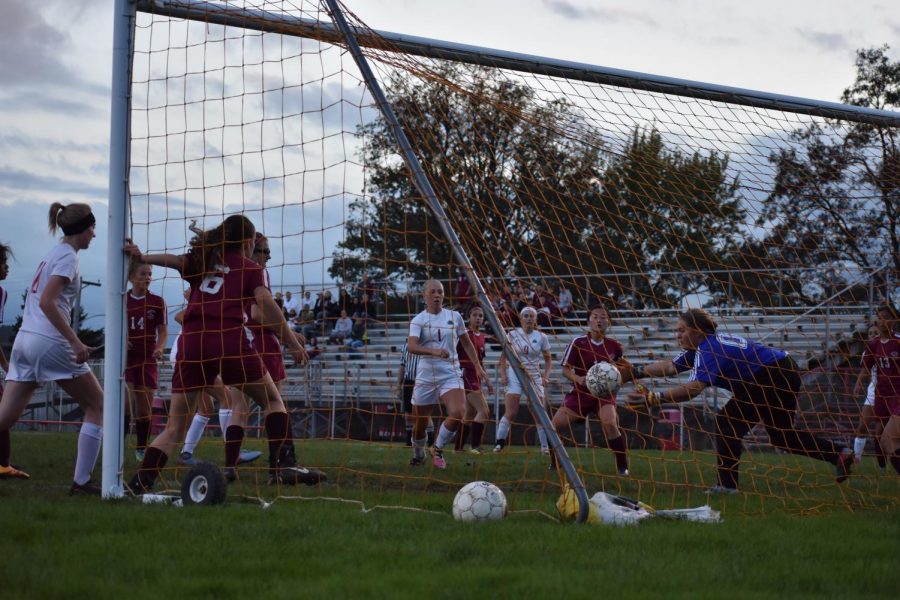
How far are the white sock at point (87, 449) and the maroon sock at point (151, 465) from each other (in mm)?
363

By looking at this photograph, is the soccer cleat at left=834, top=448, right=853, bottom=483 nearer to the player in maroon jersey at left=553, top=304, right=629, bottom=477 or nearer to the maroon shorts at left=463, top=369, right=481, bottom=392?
the player in maroon jersey at left=553, top=304, right=629, bottom=477

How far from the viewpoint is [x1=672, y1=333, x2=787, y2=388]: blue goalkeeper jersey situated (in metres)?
7.60

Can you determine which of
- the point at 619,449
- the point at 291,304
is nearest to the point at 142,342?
the point at 291,304

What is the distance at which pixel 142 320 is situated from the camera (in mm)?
9250

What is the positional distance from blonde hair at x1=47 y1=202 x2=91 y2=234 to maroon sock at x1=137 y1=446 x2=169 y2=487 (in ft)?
5.31

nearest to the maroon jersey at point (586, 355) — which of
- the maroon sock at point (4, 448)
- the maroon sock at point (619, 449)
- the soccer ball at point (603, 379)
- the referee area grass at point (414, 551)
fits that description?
the maroon sock at point (619, 449)

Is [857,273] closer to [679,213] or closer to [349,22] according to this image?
[679,213]

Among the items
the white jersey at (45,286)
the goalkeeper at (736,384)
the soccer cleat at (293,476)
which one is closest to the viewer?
the white jersey at (45,286)

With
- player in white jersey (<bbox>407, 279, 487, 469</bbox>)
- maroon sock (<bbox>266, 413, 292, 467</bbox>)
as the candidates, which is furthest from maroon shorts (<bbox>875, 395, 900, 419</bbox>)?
maroon sock (<bbox>266, 413, 292, 467</bbox>)

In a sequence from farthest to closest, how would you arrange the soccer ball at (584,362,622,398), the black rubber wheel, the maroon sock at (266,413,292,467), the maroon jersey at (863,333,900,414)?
the maroon jersey at (863,333,900,414) → the soccer ball at (584,362,622,398) → the maroon sock at (266,413,292,467) → the black rubber wheel

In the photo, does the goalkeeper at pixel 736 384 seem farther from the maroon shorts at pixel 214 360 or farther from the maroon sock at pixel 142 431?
the maroon sock at pixel 142 431

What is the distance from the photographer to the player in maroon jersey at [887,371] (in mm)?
8672

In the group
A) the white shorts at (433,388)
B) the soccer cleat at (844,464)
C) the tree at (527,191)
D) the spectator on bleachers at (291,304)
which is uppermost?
the tree at (527,191)

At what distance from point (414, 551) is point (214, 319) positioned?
103 inches
